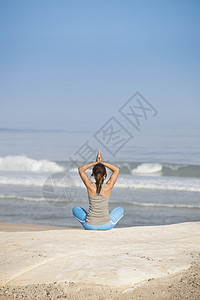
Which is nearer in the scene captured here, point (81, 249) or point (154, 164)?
point (81, 249)

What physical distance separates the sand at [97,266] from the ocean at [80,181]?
403 centimetres

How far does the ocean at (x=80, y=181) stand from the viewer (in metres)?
10.1

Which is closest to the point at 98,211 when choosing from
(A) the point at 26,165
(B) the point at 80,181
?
(B) the point at 80,181

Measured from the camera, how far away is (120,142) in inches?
1223

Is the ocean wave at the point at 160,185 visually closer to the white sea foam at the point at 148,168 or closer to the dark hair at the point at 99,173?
the white sea foam at the point at 148,168

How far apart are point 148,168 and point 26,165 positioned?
8.14 meters

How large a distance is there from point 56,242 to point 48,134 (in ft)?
101

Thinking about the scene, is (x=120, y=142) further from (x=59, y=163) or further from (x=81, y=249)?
(x=81, y=249)

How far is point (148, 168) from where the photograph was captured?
80.4ft

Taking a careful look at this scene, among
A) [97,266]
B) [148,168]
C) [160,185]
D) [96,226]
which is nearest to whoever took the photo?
[97,266]

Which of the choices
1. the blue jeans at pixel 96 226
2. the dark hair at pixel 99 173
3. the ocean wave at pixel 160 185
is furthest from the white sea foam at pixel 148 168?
the dark hair at pixel 99 173

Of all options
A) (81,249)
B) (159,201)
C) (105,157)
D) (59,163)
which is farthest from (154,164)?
(81,249)

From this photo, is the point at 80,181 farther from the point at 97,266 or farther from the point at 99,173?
the point at 97,266

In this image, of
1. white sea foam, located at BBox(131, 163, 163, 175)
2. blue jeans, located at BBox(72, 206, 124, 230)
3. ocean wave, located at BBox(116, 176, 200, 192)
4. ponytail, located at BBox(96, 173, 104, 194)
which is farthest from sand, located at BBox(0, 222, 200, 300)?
white sea foam, located at BBox(131, 163, 163, 175)
